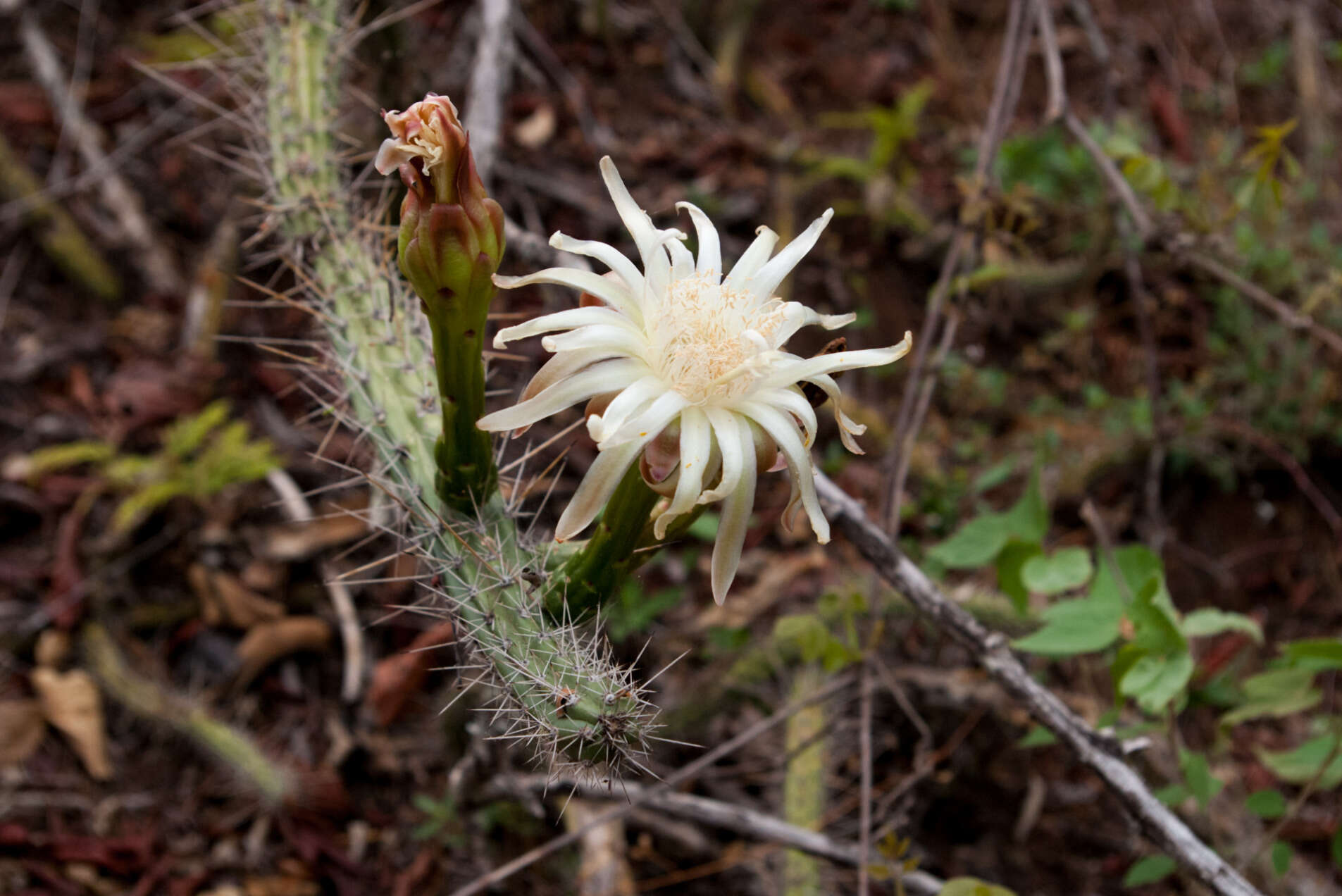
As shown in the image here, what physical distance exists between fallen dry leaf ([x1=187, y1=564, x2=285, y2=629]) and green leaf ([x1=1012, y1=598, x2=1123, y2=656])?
5.97ft

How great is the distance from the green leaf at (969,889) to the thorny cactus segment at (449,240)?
964mm

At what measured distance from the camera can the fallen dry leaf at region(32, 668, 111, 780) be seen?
6.93ft

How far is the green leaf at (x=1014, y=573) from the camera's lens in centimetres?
169

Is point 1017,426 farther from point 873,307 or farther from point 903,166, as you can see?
point 903,166

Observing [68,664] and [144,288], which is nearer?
[68,664]

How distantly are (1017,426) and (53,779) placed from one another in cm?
283

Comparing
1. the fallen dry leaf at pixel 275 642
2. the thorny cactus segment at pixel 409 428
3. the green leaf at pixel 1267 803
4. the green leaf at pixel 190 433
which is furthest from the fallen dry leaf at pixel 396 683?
the green leaf at pixel 1267 803

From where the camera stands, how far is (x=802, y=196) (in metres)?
3.28

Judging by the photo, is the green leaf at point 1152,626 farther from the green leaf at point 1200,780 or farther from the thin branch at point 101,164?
the thin branch at point 101,164

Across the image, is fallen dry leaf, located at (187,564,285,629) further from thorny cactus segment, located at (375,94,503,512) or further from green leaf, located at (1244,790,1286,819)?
green leaf, located at (1244,790,1286,819)

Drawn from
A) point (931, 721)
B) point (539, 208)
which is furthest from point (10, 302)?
point (931, 721)

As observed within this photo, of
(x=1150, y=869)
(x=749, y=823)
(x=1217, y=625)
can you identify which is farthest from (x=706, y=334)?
(x=1150, y=869)

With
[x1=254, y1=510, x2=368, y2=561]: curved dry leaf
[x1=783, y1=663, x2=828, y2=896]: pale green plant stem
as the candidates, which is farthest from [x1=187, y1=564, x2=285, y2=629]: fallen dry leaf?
[x1=783, y1=663, x2=828, y2=896]: pale green plant stem

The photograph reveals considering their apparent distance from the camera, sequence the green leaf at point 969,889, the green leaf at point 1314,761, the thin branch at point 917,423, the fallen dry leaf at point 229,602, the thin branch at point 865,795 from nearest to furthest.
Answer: the green leaf at point 969,889 < the thin branch at point 865,795 < the green leaf at point 1314,761 < the thin branch at point 917,423 < the fallen dry leaf at point 229,602
